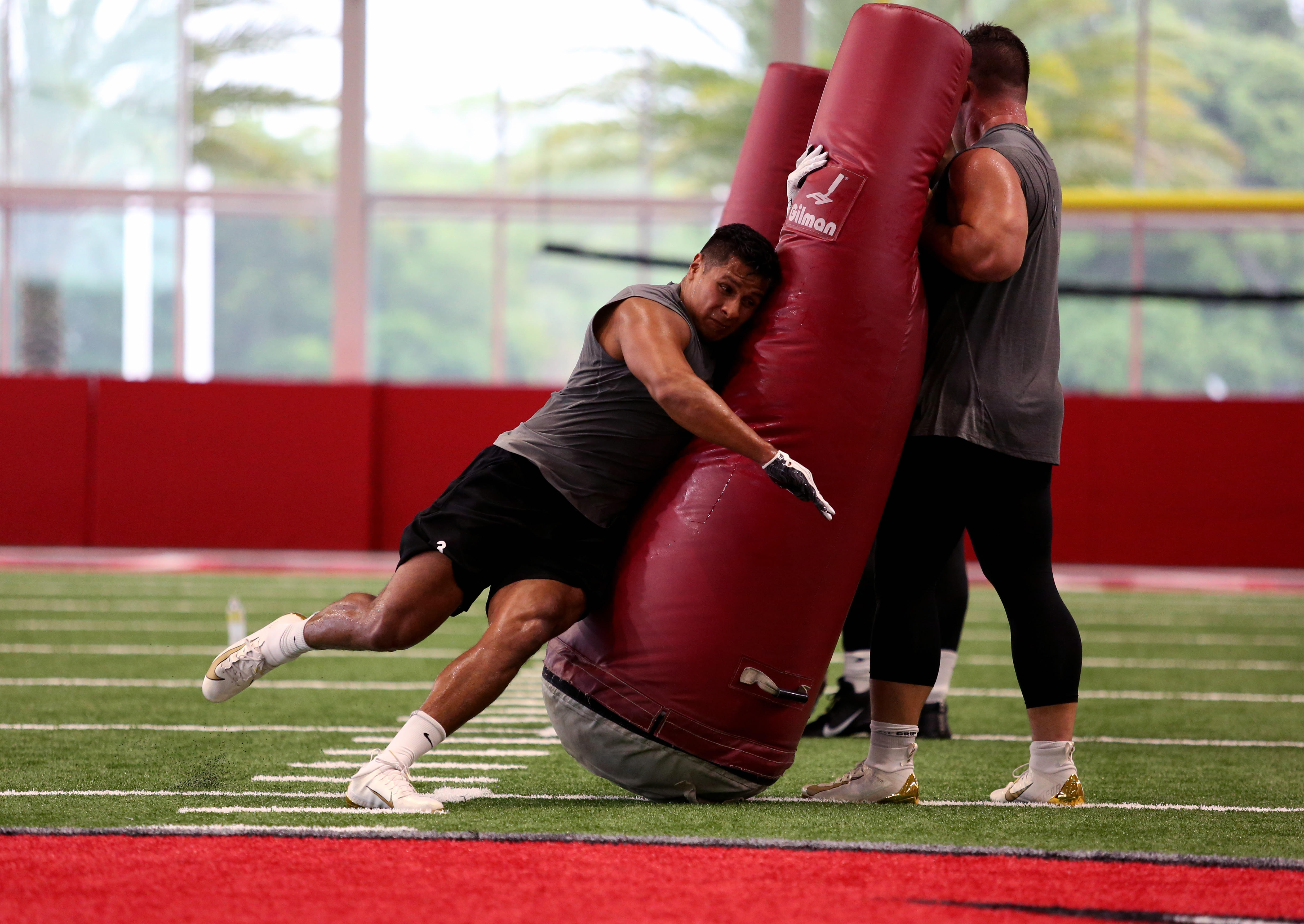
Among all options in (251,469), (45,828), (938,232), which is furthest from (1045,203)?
(251,469)

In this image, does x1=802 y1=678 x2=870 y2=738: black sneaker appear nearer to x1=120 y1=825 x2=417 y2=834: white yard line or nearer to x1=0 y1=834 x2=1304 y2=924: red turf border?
x1=0 y1=834 x2=1304 y2=924: red turf border

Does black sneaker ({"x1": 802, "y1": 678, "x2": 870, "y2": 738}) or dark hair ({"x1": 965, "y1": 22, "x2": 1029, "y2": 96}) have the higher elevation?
dark hair ({"x1": 965, "y1": 22, "x2": 1029, "y2": 96})

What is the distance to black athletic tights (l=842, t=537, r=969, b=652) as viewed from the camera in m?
4.32

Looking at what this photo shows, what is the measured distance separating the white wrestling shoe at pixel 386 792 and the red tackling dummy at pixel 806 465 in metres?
0.43

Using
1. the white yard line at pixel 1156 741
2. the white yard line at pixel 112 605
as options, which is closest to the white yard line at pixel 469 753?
the white yard line at pixel 1156 741

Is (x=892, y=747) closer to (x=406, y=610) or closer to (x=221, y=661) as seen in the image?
(x=406, y=610)

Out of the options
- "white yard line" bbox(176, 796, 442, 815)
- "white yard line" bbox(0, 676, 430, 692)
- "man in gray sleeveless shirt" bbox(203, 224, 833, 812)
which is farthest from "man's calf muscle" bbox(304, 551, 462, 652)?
"white yard line" bbox(0, 676, 430, 692)

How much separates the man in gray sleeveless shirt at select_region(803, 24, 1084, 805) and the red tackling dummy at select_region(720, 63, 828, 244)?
0.46 m

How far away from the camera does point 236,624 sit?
19.8 ft

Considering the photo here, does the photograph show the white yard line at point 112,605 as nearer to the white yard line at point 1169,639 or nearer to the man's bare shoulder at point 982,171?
the white yard line at point 1169,639

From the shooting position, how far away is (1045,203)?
3.42 metres

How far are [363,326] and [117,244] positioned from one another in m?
3.13

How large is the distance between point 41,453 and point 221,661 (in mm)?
8303

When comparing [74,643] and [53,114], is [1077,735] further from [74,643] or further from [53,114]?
[53,114]
